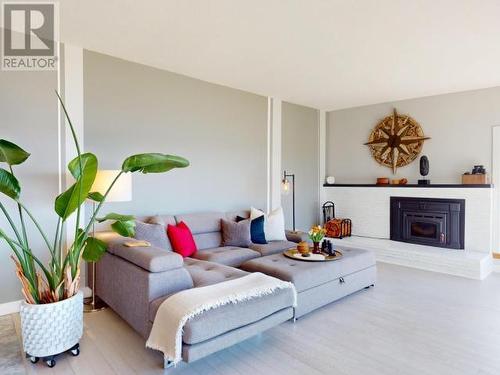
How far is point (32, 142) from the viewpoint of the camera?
10.4 feet

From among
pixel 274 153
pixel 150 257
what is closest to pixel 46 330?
pixel 150 257

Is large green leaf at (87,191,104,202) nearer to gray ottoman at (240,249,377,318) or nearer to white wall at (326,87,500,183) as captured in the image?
gray ottoman at (240,249,377,318)

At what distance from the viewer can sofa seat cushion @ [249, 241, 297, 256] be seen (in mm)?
3914

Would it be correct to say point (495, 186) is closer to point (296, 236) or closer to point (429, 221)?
point (429, 221)

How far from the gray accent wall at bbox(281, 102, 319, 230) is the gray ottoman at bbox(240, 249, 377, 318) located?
2.32 m

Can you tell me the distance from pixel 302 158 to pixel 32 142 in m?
4.35

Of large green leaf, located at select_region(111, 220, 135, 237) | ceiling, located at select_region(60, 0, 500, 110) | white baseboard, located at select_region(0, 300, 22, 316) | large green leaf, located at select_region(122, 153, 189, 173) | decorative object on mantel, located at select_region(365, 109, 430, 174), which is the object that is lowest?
white baseboard, located at select_region(0, 300, 22, 316)

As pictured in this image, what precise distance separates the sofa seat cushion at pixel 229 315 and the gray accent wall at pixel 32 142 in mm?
1786

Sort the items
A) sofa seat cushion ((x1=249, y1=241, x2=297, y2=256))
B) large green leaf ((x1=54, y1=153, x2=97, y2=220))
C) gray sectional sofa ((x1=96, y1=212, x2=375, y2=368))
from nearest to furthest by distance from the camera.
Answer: gray sectional sofa ((x1=96, y1=212, x2=375, y2=368)) < large green leaf ((x1=54, y1=153, x2=97, y2=220)) < sofa seat cushion ((x1=249, y1=241, x2=297, y2=256))

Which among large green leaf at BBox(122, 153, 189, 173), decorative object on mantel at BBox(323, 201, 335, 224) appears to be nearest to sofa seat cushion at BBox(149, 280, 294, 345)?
large green leaf at BBox(122, 153, 189, 173)

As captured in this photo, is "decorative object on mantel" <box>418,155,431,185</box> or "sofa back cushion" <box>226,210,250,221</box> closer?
"sofa back cushion" <box>226,210,250,221</box>

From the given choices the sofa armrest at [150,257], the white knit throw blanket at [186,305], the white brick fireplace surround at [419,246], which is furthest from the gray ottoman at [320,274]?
the white brick fireplace surround at [419,246]

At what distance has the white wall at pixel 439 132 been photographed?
15.9 ft

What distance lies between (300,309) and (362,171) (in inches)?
Result: 155
